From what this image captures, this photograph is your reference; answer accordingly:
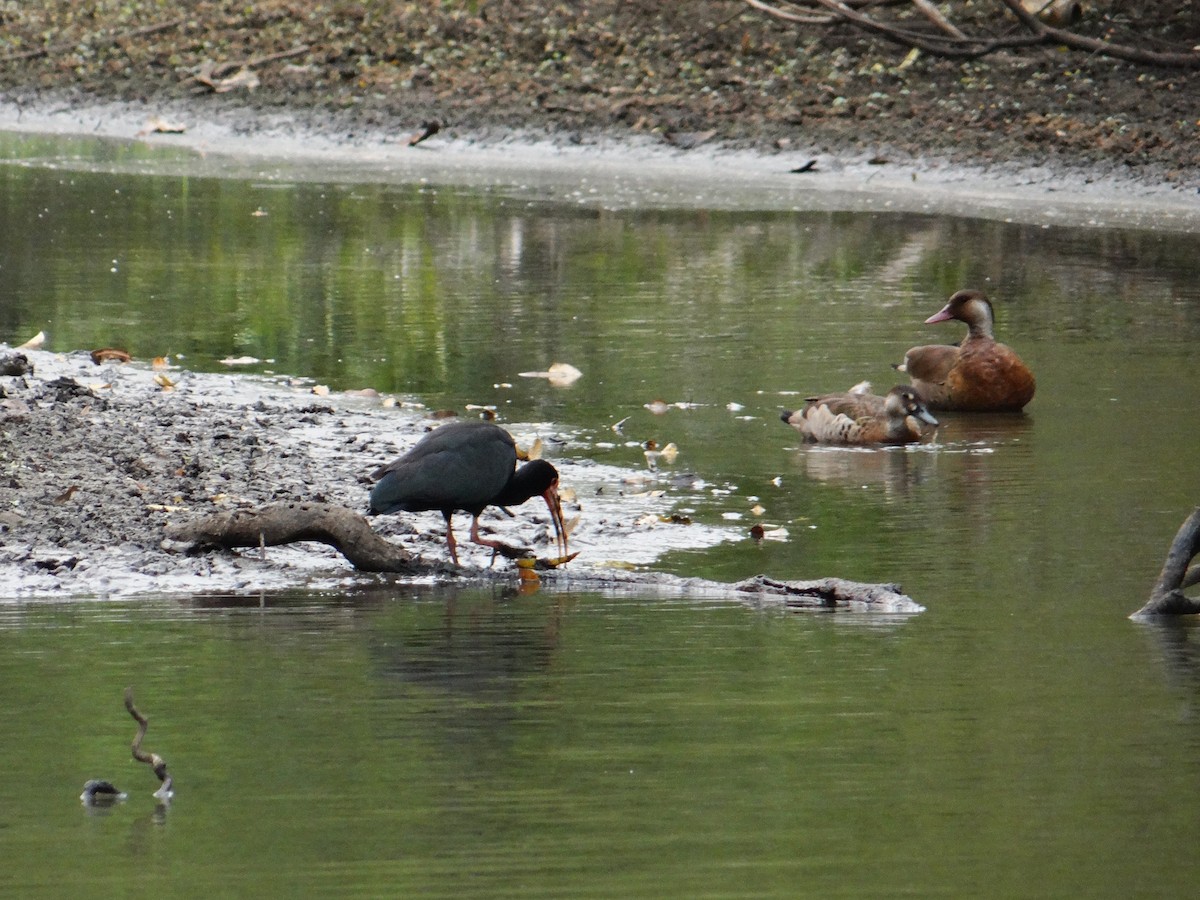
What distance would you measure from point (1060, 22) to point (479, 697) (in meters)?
22.5

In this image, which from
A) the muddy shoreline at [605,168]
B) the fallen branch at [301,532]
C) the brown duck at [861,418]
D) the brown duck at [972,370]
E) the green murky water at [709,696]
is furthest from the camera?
the muddy shoreline at [605,168]

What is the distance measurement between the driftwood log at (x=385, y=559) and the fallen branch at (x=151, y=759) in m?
2.52

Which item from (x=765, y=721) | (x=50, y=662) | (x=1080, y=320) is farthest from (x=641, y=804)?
(x=1080, y=320)

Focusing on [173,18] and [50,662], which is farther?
[173,18]

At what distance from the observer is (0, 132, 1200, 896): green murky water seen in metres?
5.16

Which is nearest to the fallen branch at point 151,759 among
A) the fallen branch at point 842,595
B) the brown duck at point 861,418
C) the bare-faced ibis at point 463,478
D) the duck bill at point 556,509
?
the bare-faced ibis at point 463,478

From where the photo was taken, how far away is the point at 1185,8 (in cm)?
2716

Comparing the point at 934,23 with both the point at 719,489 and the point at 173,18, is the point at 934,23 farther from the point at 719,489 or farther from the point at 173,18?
the point at 719,489

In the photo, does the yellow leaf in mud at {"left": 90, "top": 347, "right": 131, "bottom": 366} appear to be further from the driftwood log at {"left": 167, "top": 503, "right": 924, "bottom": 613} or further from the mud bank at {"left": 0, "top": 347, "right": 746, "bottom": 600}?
the driftwood log at {"left": 167, "top": 503, "right": 924, "bottom": 613}

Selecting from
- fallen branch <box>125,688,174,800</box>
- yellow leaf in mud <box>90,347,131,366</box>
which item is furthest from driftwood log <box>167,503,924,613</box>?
yellow leaf in mud <box>90,347,131,366</box>

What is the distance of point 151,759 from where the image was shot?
5.50m

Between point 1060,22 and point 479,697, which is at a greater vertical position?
point 1060,22

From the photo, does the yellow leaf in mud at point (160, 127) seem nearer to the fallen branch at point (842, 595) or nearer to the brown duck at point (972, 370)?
the brown duck at point (972, 370)

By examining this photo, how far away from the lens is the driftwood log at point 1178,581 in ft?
24.4
